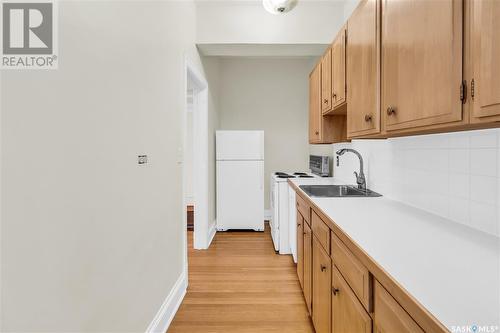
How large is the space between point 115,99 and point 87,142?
31cm

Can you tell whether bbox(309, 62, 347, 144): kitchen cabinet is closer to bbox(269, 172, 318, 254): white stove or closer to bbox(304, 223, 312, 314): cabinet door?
bbox(269, 172, 318, 254): white stove

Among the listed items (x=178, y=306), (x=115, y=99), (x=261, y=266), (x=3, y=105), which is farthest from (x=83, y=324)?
(x=261, y=266)

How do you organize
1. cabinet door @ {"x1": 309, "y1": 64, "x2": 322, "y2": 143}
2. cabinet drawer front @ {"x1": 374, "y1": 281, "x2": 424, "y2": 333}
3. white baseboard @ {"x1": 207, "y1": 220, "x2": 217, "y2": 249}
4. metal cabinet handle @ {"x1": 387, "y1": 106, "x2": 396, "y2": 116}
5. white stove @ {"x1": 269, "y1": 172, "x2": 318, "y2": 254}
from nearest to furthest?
cabinet drawer front @ {"x1": 374, "y1": 281, "x2": 424, "y2": 333} < metal cabinet handle @ {"x1": 387, "y1": 106, "x2": 396, "y2": 116} < cabinet door @ {"x1": 309, "y1": 64, "x2": 322, "y2": 143} < white stove @ {"x1": 269, "y1": 172, "x2": 318, "y2": 254} < white baseboard @ {"x1": 207, "y1": 220, "x2": 217, "y2": 249}

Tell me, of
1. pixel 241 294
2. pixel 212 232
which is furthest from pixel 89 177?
pixel 212 232

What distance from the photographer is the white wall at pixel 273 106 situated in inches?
203

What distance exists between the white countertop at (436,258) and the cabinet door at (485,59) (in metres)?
0.43

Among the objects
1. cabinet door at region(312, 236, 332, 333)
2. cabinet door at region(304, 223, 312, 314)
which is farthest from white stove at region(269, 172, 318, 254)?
cabinet door at region(312, 236, 332, 333)

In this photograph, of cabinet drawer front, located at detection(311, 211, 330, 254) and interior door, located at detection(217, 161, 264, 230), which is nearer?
cabinet drawer front, located at detection(311, 211, 330, 254)

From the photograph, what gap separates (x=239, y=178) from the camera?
174 inches

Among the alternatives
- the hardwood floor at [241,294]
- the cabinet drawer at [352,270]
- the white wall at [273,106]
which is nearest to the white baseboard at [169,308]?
the hardwood floor at [241,294]

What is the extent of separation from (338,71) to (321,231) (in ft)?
4.35

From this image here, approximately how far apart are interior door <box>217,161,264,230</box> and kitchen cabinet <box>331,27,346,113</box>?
2161 millimetres

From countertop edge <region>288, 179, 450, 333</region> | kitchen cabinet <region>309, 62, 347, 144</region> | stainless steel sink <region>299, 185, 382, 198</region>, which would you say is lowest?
countertop edge <region>288, 179, 450, 333</region>

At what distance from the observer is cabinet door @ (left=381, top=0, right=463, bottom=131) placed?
97 centimetres
